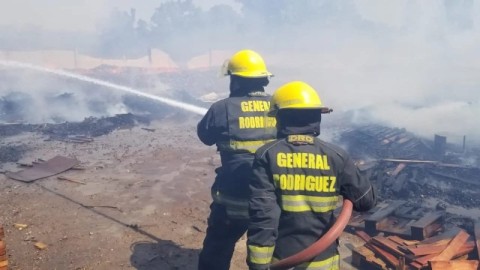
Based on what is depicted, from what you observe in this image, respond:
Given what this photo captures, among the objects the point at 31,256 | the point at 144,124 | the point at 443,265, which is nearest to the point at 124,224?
the point at 31,256

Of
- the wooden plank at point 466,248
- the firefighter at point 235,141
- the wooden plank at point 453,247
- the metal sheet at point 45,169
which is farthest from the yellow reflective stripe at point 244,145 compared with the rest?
the metal sheet at point 45,169

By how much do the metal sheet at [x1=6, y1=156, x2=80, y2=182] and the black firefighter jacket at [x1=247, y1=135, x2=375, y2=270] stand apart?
26.8 feet

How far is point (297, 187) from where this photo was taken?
117 inches

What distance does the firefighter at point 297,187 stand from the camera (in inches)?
115

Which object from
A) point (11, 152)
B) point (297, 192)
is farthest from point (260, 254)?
point (11, 152)

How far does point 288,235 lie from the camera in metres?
3.07

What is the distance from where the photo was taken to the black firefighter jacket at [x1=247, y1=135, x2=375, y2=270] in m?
2.91

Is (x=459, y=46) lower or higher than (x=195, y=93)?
higher

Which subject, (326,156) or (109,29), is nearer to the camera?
(326,156)

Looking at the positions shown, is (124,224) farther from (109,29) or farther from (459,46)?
(109,29)

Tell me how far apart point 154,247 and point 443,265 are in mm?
4007

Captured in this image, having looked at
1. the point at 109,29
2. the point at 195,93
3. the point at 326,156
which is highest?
the point at 109,29

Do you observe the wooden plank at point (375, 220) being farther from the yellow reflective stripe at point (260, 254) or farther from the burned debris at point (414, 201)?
the yellow reflective stripe at point (260, 254)

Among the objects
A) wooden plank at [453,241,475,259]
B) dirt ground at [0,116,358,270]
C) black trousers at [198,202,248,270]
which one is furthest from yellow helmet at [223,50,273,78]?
wooden plank at [453,241,475,259]
